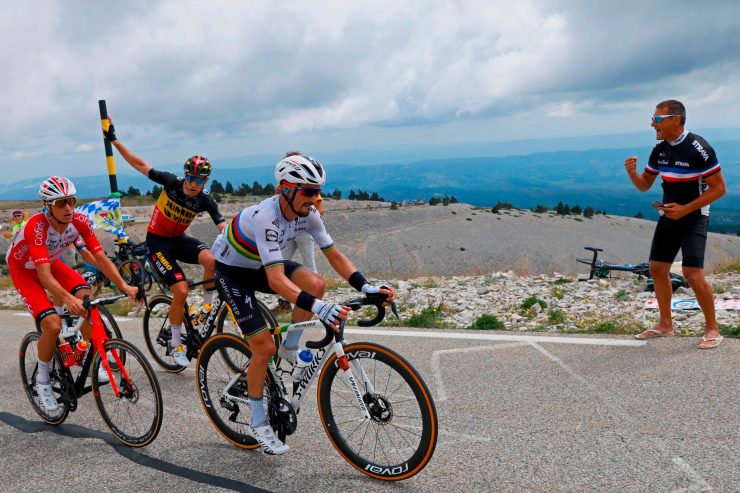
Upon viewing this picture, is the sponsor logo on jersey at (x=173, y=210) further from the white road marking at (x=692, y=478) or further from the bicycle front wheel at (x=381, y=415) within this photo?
the white road marking at (x=692, y=478)

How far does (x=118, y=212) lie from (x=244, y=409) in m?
9.14

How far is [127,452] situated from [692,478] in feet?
14.5

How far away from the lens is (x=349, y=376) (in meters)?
4.30

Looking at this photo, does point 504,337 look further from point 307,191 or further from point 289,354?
point 307,191

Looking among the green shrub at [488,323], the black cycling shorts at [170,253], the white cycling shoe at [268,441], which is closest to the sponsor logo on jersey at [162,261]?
the black cycling shorts at [170,253]

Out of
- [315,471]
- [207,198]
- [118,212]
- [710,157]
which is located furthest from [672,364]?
[118,212]

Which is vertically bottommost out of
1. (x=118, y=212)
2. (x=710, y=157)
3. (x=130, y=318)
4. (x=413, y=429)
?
(x=130, y=318)

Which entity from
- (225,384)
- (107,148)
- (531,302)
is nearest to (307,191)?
(225,384)

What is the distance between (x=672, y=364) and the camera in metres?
6.23

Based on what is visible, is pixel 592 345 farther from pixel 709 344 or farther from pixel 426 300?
pixel 426 300

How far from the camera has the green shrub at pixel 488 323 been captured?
28.3 ft

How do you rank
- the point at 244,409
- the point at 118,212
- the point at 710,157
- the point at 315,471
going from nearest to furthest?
1. the point at 315,471
2. the point at 244,409
3. the point at 710,157
4. the point at 118,212

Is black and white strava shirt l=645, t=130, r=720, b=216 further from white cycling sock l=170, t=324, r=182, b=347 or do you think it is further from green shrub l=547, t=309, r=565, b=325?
white cycling sock l=170, t=324, r=182, b=347

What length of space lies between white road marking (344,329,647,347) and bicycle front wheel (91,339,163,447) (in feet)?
12.9
